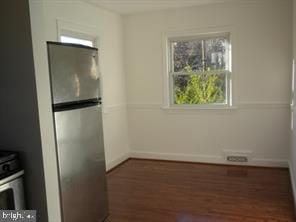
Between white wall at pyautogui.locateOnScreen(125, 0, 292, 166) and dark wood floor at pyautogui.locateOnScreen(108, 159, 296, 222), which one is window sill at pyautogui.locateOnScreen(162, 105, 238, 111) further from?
dark wood floor at pyautogui.locateOnScreen(108, 159, 296, 222)

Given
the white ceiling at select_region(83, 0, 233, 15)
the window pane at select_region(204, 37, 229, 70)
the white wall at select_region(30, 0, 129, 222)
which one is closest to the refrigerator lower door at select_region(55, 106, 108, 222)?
the white wall at select_region(30, 0, 129, 222)

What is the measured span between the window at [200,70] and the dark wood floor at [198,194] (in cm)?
111

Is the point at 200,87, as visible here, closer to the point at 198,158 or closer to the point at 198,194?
the point at 198,158

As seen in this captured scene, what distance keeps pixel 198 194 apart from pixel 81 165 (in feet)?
5.34

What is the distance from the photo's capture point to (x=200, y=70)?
4414mm

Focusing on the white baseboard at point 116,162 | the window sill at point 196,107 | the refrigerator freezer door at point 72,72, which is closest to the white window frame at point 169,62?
the window sill at point 196,107

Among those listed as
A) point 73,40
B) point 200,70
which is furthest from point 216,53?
point 73,40

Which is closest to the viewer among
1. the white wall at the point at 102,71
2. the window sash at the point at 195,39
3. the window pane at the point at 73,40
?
the white wall at the point at 102,71

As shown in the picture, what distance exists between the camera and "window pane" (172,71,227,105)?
434 centimetres

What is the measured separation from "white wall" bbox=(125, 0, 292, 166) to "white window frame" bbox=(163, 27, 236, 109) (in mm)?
68

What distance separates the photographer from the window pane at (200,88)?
434 cm

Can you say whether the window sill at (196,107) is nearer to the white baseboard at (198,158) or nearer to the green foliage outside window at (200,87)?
the green foliage outside window at (200,87)

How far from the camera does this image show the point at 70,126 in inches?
86.4

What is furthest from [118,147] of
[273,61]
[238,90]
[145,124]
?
[273,61]
